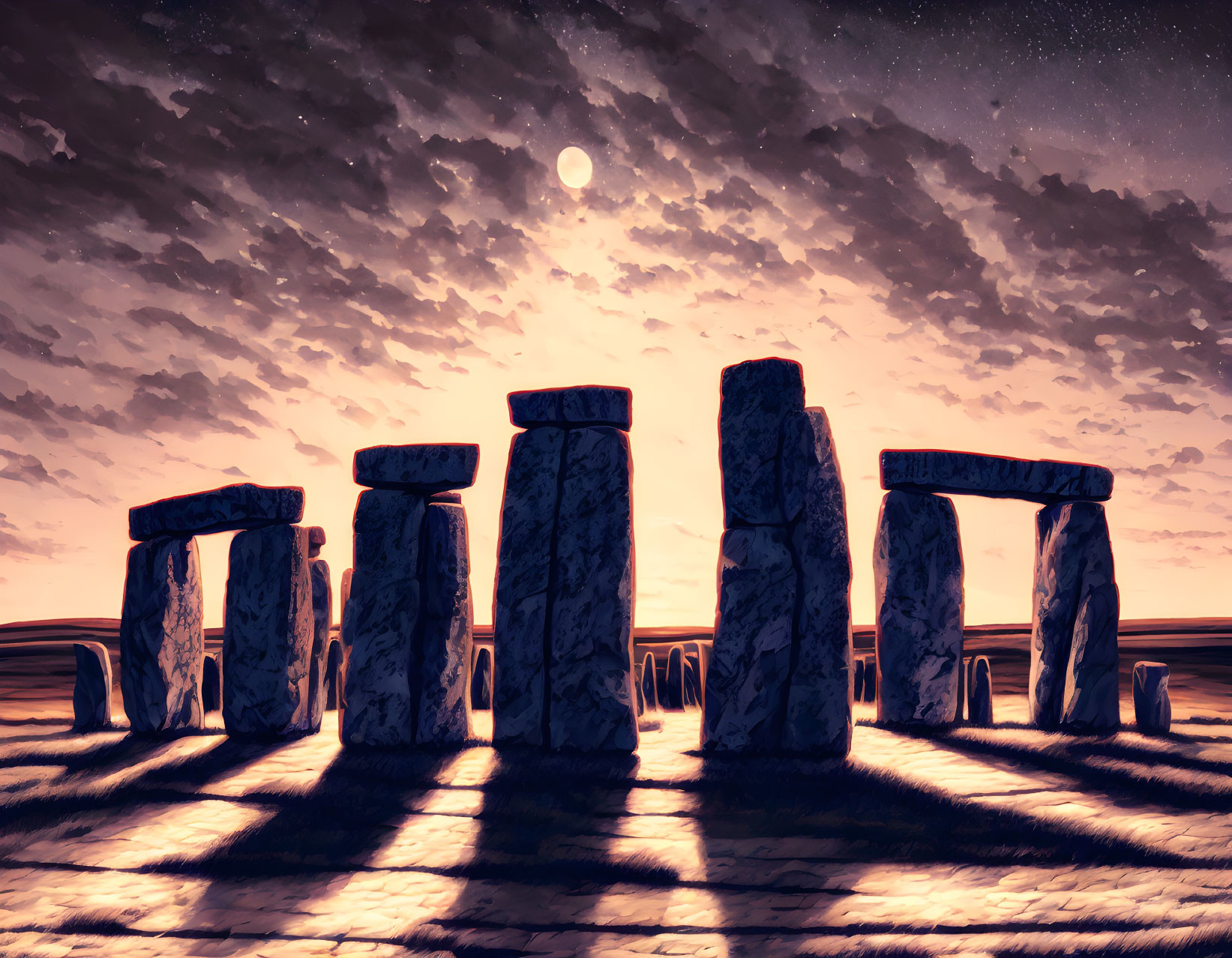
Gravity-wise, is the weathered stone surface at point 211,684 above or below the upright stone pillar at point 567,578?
below

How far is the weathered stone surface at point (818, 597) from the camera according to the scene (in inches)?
246

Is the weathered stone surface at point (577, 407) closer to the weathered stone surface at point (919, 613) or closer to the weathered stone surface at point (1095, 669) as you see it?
the weathered stone surface at point (919, 613)

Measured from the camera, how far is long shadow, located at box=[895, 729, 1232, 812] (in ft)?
18.9

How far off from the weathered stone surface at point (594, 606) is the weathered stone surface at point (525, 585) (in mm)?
88

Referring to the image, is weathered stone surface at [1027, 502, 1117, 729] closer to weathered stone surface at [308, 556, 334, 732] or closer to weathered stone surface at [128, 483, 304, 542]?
weathered stone surface at [308, 556, 334, 732]

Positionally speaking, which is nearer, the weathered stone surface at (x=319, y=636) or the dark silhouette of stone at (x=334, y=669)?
the weathered stone surface at (x=319, y=636)

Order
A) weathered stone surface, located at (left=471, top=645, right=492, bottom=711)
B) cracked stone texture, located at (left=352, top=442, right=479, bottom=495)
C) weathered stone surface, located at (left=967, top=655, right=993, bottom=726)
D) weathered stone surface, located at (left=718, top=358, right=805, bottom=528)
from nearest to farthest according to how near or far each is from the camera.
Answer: weathered stone surface, located at (left=718, top=358, right=805, bottom=528)
cracked stone texture, located at (left=352, top=442, right=479, bottom=495)
weathered stone surface, located at (left=967, top=655, right=993, bottom=726)
weathered stone surface, located at (left=471, top=645, right=492, bottom=711)

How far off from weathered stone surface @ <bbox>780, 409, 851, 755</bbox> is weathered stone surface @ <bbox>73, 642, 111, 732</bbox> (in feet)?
20.7

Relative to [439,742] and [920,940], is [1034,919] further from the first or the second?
[439,742]

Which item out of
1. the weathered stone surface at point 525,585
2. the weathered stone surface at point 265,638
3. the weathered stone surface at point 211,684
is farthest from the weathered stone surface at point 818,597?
the weathered stone surface at point 211,684

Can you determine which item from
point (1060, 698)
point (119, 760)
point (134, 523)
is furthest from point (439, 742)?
point (1060, 698)

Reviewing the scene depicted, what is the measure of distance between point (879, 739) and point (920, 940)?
3001mm

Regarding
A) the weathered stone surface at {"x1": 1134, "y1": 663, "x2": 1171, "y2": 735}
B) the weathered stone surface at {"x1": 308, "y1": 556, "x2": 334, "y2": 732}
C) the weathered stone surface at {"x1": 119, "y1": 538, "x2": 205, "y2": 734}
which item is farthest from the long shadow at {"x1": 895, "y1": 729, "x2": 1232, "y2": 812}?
the weathered stone surface at {"x1": 119, "y1": 538, "x2": 205, "y2": 734}

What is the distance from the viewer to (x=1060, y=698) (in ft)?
25.7
